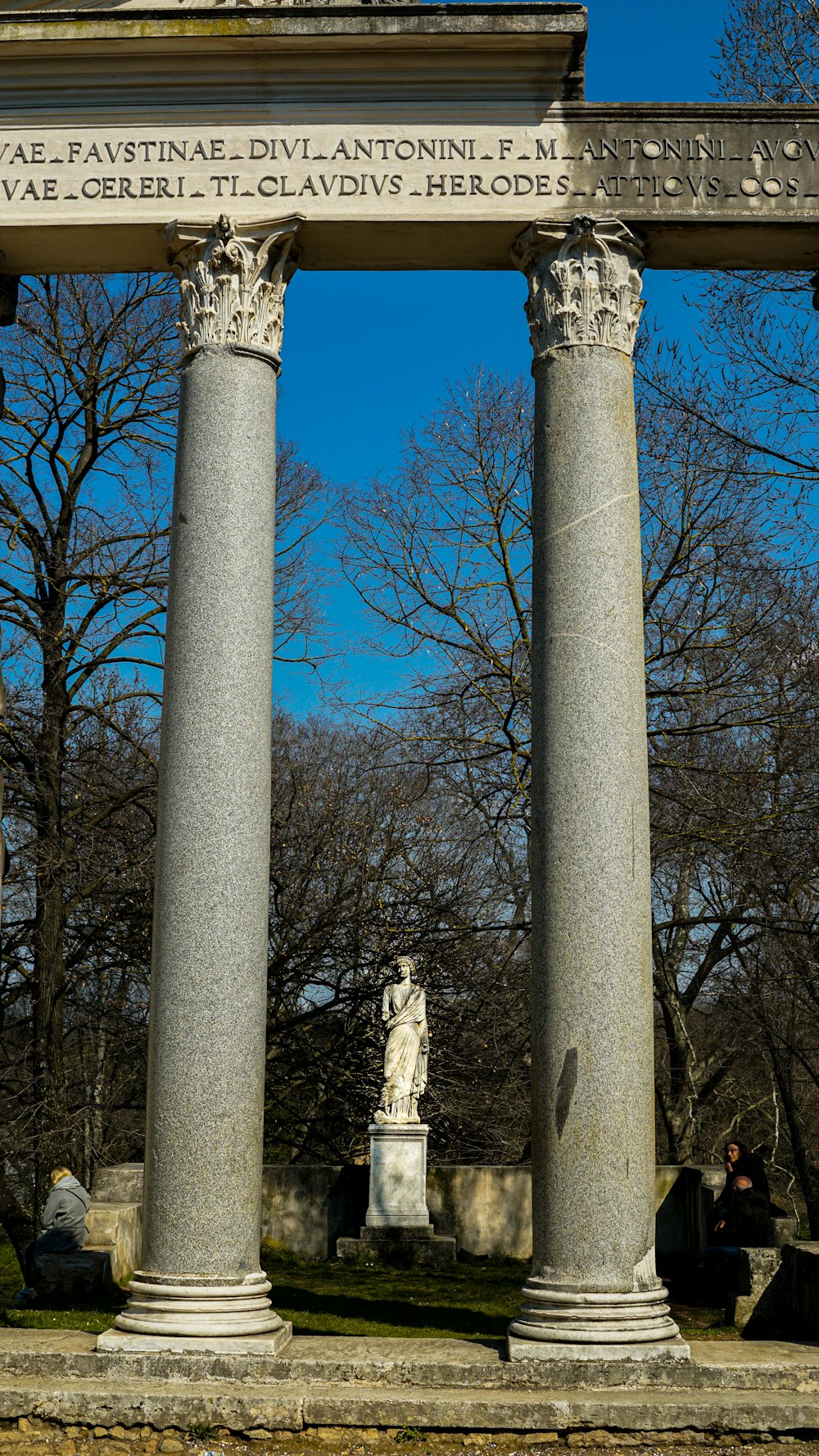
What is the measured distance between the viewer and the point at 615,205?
515 inches

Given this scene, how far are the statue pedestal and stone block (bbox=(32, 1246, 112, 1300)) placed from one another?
20.4ft

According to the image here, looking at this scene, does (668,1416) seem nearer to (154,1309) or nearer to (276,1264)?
(154,1309)

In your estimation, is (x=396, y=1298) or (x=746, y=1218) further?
(x=396, y=1298)

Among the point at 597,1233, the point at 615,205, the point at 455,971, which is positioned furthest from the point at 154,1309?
the point at 455,971

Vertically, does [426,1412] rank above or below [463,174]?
below

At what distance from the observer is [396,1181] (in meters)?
23.8

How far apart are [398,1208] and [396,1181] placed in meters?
0.42

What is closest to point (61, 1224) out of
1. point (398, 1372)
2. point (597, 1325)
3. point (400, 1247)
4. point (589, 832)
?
point (400, 1247)

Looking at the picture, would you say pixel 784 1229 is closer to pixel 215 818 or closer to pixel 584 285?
pixel 215 818

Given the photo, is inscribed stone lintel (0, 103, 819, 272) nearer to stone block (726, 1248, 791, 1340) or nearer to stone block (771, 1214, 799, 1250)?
stone block (726, 1248, 791, 1340)

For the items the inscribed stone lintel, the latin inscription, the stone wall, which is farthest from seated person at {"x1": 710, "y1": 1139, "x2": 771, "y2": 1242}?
the latin inscription

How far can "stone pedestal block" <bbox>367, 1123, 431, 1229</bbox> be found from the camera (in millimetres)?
23547

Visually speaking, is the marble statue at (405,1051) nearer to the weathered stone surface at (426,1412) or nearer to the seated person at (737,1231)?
the seated person at (737,1231)

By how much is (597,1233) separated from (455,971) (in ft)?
58.2
